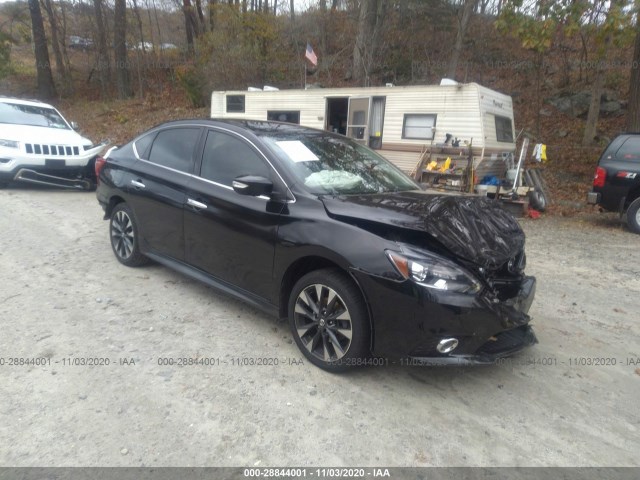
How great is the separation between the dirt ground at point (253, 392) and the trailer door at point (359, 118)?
25.4ft

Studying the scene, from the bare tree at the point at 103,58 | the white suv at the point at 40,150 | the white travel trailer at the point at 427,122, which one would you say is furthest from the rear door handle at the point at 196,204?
the bare tree at the point at 103,58

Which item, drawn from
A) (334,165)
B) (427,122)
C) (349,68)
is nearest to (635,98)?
(427,122)

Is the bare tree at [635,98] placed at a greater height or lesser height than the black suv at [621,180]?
greater

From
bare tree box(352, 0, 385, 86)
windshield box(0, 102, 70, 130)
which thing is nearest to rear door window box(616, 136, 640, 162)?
bare tree box(352, 0, 385, 86)

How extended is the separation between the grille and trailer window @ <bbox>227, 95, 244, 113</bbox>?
5900mm

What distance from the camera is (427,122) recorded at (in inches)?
420

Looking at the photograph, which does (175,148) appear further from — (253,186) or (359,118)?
(359,118)

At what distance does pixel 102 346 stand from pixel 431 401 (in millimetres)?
2405

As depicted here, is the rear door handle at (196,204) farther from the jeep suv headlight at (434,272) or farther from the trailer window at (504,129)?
the trailer window at (504,129)

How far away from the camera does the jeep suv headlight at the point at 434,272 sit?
9.02 feet

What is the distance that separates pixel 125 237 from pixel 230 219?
1.93 meters

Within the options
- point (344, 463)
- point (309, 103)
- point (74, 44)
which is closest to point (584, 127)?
point (309, 103)

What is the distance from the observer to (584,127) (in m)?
15.5

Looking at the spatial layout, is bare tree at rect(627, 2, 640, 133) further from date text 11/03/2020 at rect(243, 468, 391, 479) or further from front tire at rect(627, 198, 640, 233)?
date text 11/03/2020 at rect(243, 468, 391, 479)
